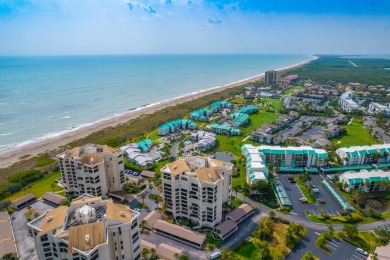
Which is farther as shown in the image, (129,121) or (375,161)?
(129,121)

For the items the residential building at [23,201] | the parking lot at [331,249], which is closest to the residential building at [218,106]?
the residential building at [23,201]

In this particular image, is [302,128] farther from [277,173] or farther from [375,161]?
[277,173]

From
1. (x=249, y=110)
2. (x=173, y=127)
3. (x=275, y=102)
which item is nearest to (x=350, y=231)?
(x=173, y=127)

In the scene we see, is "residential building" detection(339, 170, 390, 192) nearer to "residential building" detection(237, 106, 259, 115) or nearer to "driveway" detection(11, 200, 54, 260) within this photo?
"driveway" detection(11, 200, 54, 260)

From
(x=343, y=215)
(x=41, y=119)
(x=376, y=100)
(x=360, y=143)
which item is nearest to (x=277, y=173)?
(x=343, y=215)

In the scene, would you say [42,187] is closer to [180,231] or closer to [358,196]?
[180,231]
